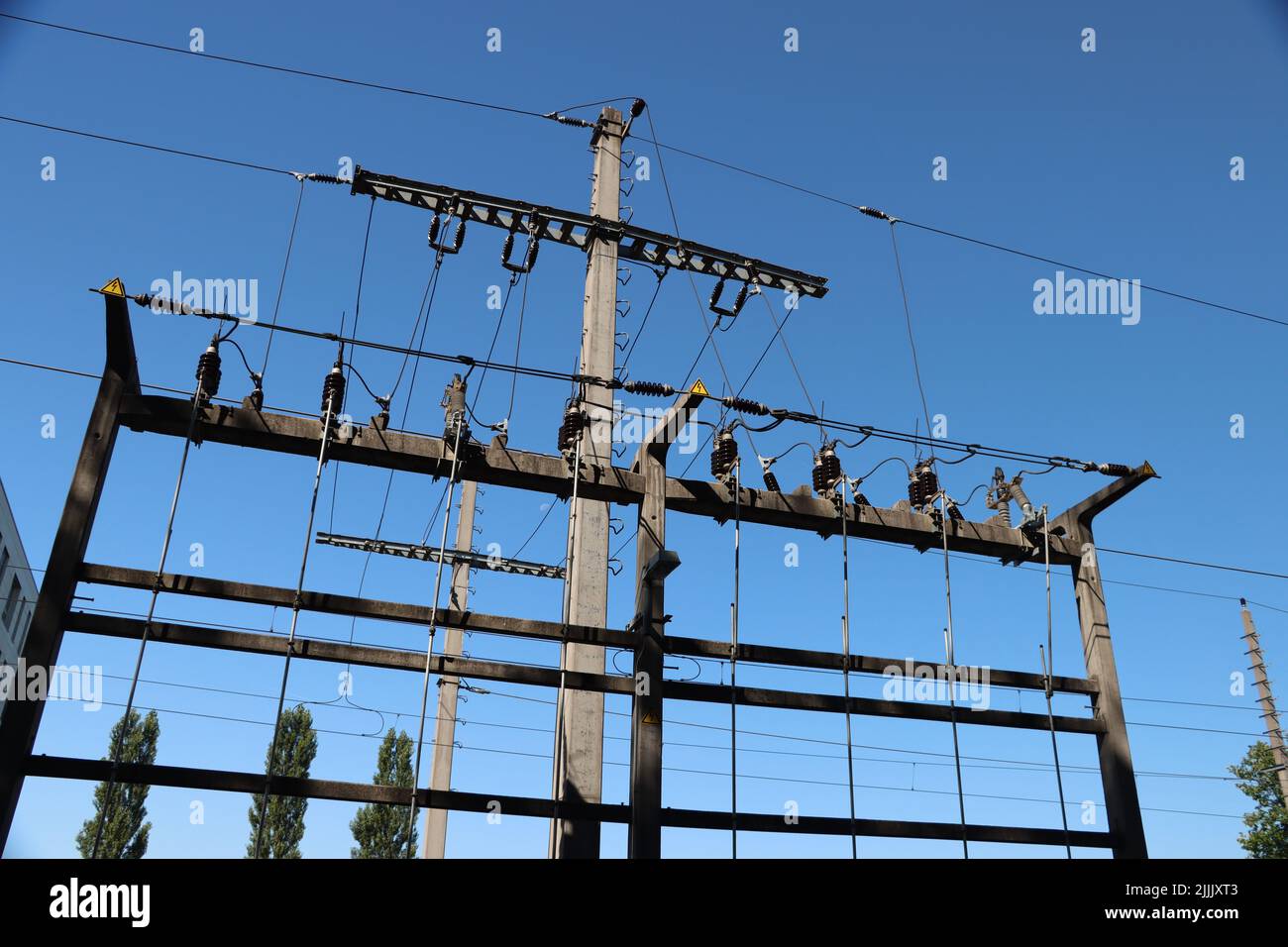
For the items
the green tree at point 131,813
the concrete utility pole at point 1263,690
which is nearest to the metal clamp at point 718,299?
the concrete utility pole at point 1263,690

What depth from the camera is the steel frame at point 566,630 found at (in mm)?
8922

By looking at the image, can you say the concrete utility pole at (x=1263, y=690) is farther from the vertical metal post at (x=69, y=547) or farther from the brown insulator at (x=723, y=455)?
the vertical metal post at (x=69, y=547)

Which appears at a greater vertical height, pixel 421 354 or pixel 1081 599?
pixel 421 354

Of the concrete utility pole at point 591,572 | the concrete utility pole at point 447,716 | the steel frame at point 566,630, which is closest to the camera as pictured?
the steel frame at point 566,630

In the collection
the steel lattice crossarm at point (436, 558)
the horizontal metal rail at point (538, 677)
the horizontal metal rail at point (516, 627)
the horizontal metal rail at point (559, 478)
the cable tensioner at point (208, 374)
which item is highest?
the steel lattice crossarm at point (436, 558)

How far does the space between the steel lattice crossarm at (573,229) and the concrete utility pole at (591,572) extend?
0.32 m

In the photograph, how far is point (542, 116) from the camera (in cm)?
1590

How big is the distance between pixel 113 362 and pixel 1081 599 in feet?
39.4

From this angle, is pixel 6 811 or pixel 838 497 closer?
pixel 6 811

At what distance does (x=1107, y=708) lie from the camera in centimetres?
1198
